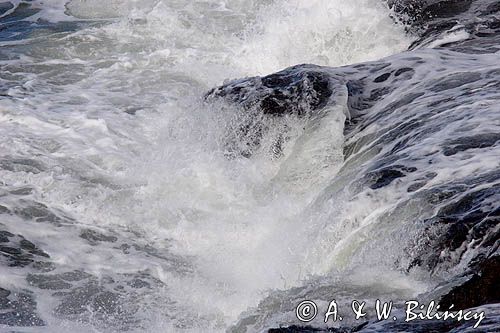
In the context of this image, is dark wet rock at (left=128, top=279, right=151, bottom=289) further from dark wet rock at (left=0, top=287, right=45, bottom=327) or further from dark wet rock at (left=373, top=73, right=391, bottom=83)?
dark wet rock at (left=373, top=73, right=391, bottom=83)

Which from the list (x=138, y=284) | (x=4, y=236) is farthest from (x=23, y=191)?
(x=138, y=284)

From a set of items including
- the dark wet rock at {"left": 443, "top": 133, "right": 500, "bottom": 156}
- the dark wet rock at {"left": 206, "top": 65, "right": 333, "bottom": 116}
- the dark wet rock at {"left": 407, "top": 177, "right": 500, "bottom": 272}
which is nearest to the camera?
the dark wet rock at {"left": 407, "top": 177, "right": 500, "bottom": 272}

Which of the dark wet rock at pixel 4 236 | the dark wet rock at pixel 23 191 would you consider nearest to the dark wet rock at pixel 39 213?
the dark wet rock at pixel 23 191

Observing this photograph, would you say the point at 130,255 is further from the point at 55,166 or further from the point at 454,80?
the point at 454,80

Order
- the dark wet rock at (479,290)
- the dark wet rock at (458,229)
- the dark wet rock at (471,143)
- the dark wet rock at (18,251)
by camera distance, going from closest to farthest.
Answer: the dark wet rock at (479,290), the dark wet rock at (458,229), the dark wet rock at (471,143), the dark wet rock at (18,251)

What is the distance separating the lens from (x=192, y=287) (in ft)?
18.8

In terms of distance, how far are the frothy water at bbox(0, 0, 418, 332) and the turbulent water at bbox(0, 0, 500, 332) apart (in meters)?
0.02

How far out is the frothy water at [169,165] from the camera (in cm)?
566

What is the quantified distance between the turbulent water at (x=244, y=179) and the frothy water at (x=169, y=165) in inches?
0.8

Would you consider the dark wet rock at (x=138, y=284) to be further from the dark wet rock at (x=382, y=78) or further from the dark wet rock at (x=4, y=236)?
the dark wet rock at (x=382, y=78)

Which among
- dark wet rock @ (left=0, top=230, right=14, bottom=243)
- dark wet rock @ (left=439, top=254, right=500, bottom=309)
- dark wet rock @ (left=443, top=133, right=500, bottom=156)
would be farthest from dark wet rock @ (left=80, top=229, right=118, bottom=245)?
dark wet rock @ (left=439, top=254, right=500, bottom=309)

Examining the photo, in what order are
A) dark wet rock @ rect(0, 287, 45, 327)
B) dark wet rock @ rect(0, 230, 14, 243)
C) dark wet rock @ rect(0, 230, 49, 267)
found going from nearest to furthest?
dark wet rock @ rect(0, 287, 45, 327) → dark wet rock @ rect(0, 230, 49, 267) → dark wet rock @ rect(0, 230, 14, 243)

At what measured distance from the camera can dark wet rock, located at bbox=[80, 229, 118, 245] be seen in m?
6.54

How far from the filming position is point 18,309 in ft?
17.8
